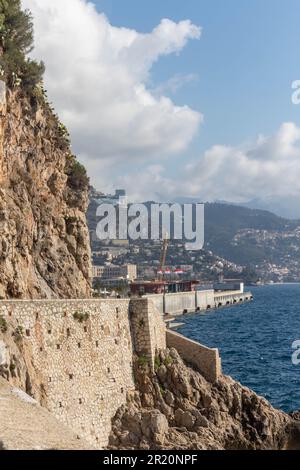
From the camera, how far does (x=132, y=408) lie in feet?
101

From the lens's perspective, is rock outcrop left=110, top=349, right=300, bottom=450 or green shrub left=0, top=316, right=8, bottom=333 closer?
green shrub left=0, top=316, right=8, bottom=333

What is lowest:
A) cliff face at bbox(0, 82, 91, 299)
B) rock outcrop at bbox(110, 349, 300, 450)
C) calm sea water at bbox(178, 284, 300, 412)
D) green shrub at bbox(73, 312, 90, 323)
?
calm sea water at bbox(178, 284, 300, 412)

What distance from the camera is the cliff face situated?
3575 centimetres

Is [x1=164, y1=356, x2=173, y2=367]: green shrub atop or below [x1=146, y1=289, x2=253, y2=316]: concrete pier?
atop

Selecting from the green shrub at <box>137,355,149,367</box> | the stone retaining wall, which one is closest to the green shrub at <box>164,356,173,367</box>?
the green shrub at <box>137,355,149,367</box>

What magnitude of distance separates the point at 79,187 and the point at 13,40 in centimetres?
1249

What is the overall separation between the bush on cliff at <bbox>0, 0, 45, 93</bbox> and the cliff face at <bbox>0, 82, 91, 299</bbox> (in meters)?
1.14

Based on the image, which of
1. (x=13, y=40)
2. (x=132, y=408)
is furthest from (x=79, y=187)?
(x=132, y=408)

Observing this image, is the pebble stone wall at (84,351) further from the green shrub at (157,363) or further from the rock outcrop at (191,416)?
the rock outcrop at (191,416)

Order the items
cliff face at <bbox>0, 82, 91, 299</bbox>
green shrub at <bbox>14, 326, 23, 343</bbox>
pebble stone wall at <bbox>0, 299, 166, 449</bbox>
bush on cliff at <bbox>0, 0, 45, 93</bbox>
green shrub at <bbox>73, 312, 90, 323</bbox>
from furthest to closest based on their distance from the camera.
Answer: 1. bush on cliff at <bbox>0, 0, 45, 93</bbox>
2. cliff face at <bbox>0, 82, 91, 299</bbox>
3. green shrub at <bbox>73, 312, 90, 323</bbox>
4. pebble stone wall at <bbox>0, 299, 166, 449</bbox>
5. green shrub at <bbox>14, 326, 23, 343</bbox>

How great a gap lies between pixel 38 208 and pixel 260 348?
41.0 meters

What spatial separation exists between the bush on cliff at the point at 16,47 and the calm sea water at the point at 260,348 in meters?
28.1

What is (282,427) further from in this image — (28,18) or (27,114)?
(28,18)

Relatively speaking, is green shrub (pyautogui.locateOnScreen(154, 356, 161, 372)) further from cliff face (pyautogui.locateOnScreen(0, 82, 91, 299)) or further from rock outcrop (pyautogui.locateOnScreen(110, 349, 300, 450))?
cliff face (pyautogui.locateOnScreen(0, 82, 91, 299))
